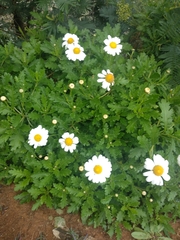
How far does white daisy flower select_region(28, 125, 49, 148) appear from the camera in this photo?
1.72 meters

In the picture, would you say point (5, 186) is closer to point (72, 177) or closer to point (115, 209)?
point (72, 177)

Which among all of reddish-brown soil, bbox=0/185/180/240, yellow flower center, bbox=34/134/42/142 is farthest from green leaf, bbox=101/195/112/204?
yellow flower center, bbox=34/134/42/142

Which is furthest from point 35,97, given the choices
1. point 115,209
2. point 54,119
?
point 115,209

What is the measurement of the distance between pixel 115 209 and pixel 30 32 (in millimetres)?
1425

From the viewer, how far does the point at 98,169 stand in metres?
1.70

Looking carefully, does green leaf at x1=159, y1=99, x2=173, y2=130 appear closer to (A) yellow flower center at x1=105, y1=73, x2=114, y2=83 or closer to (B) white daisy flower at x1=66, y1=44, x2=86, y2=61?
(A) yellow flower center at x1=105, y1=73, x2=114, y2=83

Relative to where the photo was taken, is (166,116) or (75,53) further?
(75,53)

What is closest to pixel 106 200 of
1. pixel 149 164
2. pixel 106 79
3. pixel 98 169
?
pixel 98 169

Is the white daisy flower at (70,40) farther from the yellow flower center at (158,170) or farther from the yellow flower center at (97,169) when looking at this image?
the yellow flower center at (158,170)

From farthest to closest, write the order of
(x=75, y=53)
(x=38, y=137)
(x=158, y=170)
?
(x=75, y=53), (x=38, y=137), (x=158, y=170)

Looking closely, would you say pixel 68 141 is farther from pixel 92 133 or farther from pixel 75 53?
pixel 75 53

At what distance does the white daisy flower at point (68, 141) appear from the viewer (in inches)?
68.8

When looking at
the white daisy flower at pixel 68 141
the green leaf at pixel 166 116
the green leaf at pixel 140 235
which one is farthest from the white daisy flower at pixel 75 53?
the green leaf at pixel 140 235

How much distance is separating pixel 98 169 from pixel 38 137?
0.39 metres
